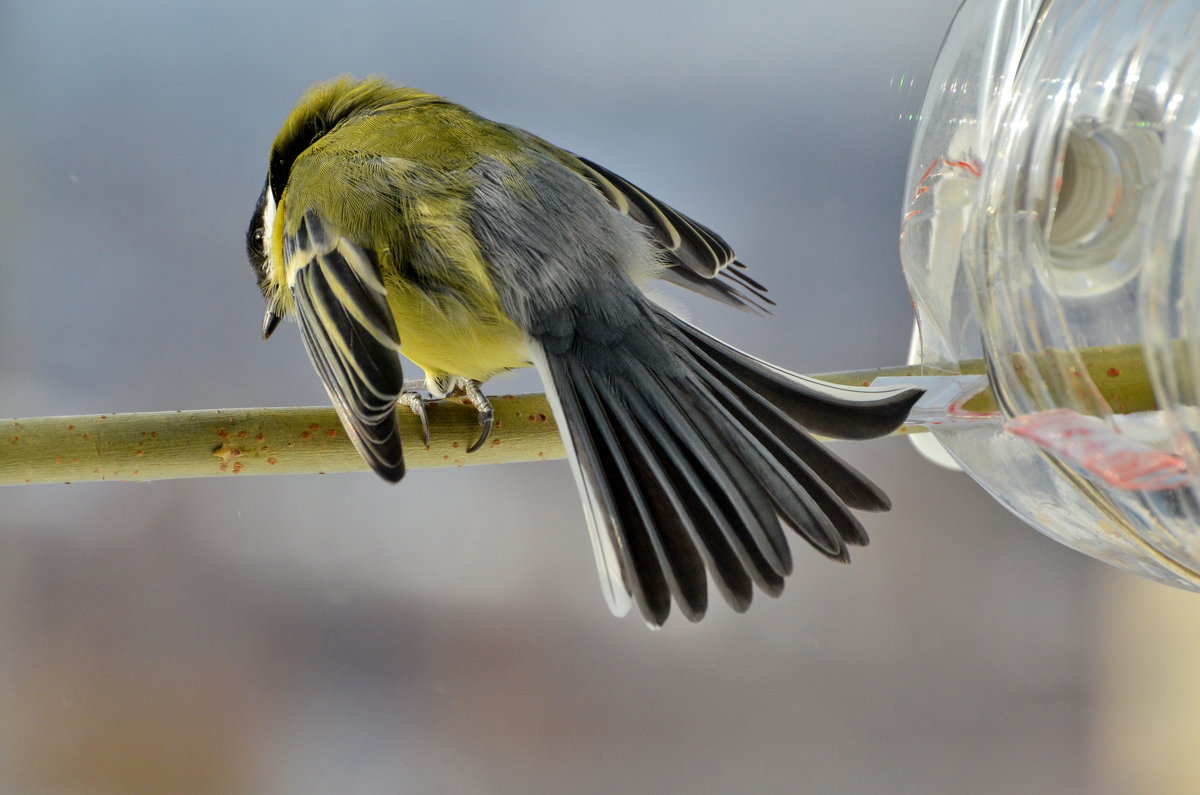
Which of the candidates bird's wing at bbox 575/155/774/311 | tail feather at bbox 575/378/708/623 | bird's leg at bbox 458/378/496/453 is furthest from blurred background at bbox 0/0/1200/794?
tail feather at bbox 575/378/708/623

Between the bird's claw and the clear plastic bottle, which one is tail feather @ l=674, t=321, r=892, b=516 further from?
the bird's claw

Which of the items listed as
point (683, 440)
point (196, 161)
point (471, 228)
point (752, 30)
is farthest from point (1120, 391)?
point (196, 161)

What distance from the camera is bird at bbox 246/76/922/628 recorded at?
850 millimetres

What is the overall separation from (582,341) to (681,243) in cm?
31

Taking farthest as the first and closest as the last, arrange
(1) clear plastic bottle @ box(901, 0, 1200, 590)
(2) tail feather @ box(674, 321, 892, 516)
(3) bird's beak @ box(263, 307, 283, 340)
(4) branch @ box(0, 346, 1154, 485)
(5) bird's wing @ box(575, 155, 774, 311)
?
(3) bird's beak @ box(263, 307, 283, 340), (5) bird's wing @ box(575, 155, 774, 311), (4) branch @ box(0, 346, 1154, 485), (2) tail feather @ box(674, 321, 892, 516), (1) clear plastic bottle @ box(901, 0, 1200, 590)

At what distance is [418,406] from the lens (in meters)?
1.09

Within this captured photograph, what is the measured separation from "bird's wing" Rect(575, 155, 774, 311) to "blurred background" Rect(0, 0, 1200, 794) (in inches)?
22.6

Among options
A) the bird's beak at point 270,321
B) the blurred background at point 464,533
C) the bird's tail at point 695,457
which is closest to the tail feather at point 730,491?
the bird's tail at point 695,457

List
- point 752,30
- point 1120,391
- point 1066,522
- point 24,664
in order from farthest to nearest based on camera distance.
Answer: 1. point 752,30
2. point 24,664
3. point 1066,522
4. point 1120,391

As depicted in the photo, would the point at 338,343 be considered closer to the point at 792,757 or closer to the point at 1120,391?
the point at 1120,391

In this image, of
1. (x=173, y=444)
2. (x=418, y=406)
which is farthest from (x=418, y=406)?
(x=173, y=444)

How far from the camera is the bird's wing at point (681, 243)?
50.1 inches

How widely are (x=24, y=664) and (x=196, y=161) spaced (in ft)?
3.63

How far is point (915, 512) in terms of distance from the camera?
7.38ft
